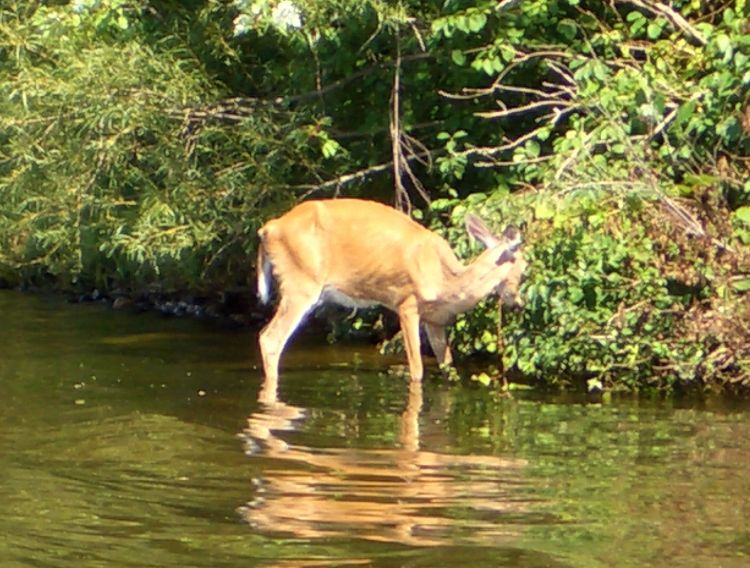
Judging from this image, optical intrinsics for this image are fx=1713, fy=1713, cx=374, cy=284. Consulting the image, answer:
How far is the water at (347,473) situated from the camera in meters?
7.98

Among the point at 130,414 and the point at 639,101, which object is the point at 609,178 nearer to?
the point at 639,101

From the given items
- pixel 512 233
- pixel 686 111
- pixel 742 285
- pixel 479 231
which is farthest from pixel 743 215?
pixel 479 231

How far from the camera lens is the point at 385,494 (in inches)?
360

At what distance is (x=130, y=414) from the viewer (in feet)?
39.7

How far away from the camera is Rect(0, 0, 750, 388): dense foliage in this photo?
12.8 m

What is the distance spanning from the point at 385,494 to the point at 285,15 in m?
5.63

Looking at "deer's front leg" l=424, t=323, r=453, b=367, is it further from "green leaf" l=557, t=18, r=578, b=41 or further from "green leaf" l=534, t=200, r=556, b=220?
"green leaf" l=557, t=18, r=578, b=41

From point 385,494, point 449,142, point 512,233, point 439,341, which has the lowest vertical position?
point 385,494

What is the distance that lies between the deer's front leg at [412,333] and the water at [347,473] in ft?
0.80

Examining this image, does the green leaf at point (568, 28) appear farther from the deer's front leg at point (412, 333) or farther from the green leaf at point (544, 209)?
the deer's front leg at point (412, 333)

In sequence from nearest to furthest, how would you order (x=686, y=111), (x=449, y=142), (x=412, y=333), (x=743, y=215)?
(x=743, y=215) < (x=686, y=111) < (x=412, y=333) < (x=449, y=142)

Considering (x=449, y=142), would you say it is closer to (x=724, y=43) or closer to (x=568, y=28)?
(x=568, y=28)

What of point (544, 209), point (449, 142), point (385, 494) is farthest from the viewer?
point (449, 142)

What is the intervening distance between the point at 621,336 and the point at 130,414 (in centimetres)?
367
